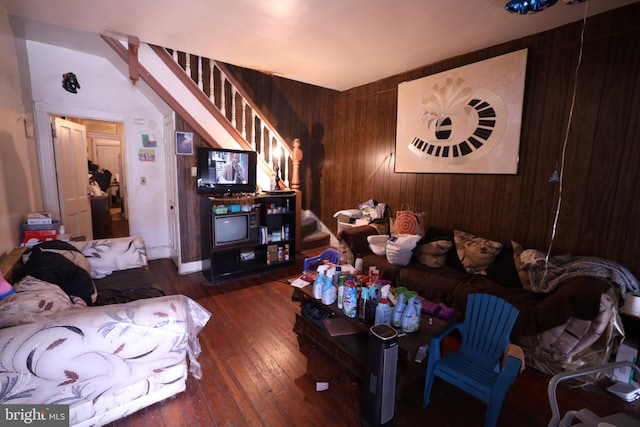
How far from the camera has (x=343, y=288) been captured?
6.24 ft

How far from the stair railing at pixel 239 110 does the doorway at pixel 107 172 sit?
1533mm

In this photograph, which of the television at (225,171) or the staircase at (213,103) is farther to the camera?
the television at (225,171)

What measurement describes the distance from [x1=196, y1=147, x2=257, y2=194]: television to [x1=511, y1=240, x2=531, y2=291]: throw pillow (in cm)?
291

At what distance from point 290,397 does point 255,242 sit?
6.88 feet

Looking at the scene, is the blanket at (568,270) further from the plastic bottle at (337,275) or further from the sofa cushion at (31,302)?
the sofa cushion at (31,302)

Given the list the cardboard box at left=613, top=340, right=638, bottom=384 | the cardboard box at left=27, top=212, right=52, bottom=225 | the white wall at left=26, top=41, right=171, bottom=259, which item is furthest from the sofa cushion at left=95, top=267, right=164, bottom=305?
the cardboard box at left=613, top=340, right=638, bottom=384

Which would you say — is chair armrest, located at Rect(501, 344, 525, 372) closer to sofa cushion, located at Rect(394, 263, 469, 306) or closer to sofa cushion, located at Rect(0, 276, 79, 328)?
sofa cushion, located at Rect(394, 263, 469, 306)

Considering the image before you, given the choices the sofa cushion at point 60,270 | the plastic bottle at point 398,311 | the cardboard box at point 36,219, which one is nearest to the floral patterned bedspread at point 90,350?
the sofa cushion at point 60,270

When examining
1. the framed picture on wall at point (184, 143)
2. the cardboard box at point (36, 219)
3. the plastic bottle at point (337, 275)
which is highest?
the framed picture on wall at point (184, 143)

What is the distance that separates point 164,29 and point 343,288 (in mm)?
2778

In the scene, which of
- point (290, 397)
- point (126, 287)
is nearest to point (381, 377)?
point (290, 397)

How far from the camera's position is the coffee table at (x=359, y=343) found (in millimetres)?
1590

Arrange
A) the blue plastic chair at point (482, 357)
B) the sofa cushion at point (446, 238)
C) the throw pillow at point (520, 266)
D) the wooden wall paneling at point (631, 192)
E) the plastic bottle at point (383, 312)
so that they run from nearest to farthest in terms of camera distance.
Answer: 1. the blue plastic chair at point (482, 357)
2. the plastic bottle at point (383, 312)
3. the wooden wall paneling at point (631, 192)
4. the throw pillow at point (520, 266)
5. the sofa cushion at point (446, 238)

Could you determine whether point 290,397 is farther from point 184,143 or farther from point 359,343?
point 184,143
